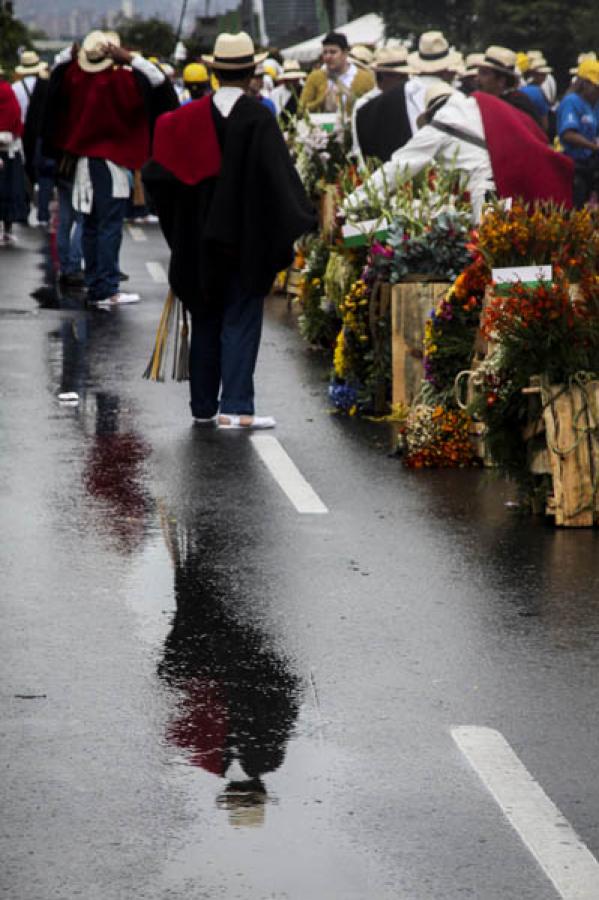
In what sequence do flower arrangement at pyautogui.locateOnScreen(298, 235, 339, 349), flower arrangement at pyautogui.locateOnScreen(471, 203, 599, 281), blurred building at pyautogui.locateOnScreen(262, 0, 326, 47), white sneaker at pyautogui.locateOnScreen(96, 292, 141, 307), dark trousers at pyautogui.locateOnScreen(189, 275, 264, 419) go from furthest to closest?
blurred building at pyautogui.locateOnScreen(262, 0, 326, 47) < white sneaker at pyautogui.locateOnScreen(96, 292, 141, 307) < flower arrangement at pyautogui.locateOnScreen(298, 235, 339, 349) < dark trousers at pyautogui.locateOnScreen(189, 275, 264, 419) < flower arrangement at pyautogui.locateOnScreen(471, 203, 599, 281)

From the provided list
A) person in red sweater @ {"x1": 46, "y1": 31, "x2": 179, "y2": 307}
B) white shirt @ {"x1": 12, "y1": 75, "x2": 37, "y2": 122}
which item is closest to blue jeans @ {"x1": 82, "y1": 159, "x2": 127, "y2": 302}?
person in red sweater @ {"x1": 46, "y1": 31, "x2": 179, "y2": 307}

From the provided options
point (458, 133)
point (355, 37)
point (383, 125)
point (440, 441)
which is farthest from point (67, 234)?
point (355, 37)

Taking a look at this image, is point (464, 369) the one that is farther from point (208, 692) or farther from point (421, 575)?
point (208, 692)

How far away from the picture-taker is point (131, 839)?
496cm

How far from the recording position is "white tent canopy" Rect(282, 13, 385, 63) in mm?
40625

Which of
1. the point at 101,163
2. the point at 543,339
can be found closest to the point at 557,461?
the point at 543,339

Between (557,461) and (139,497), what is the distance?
1.87 metres

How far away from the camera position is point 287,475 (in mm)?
9945

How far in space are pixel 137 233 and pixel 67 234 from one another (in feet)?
23.0

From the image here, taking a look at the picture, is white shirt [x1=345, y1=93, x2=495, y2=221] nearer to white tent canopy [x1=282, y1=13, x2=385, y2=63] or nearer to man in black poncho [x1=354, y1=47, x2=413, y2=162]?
man in black poncho [x1=354, y1=47, x2=413, y2=162]

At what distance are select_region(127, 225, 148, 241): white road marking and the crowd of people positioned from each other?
4807 mm

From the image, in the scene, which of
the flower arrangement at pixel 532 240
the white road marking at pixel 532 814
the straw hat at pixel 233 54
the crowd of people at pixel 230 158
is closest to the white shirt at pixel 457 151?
the crowd of people at pixel 230 158

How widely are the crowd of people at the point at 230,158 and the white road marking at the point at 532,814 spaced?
5574mm

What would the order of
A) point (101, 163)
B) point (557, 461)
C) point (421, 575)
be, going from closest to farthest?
point (421, 575)
point (557, 461)
point (101, 163)
